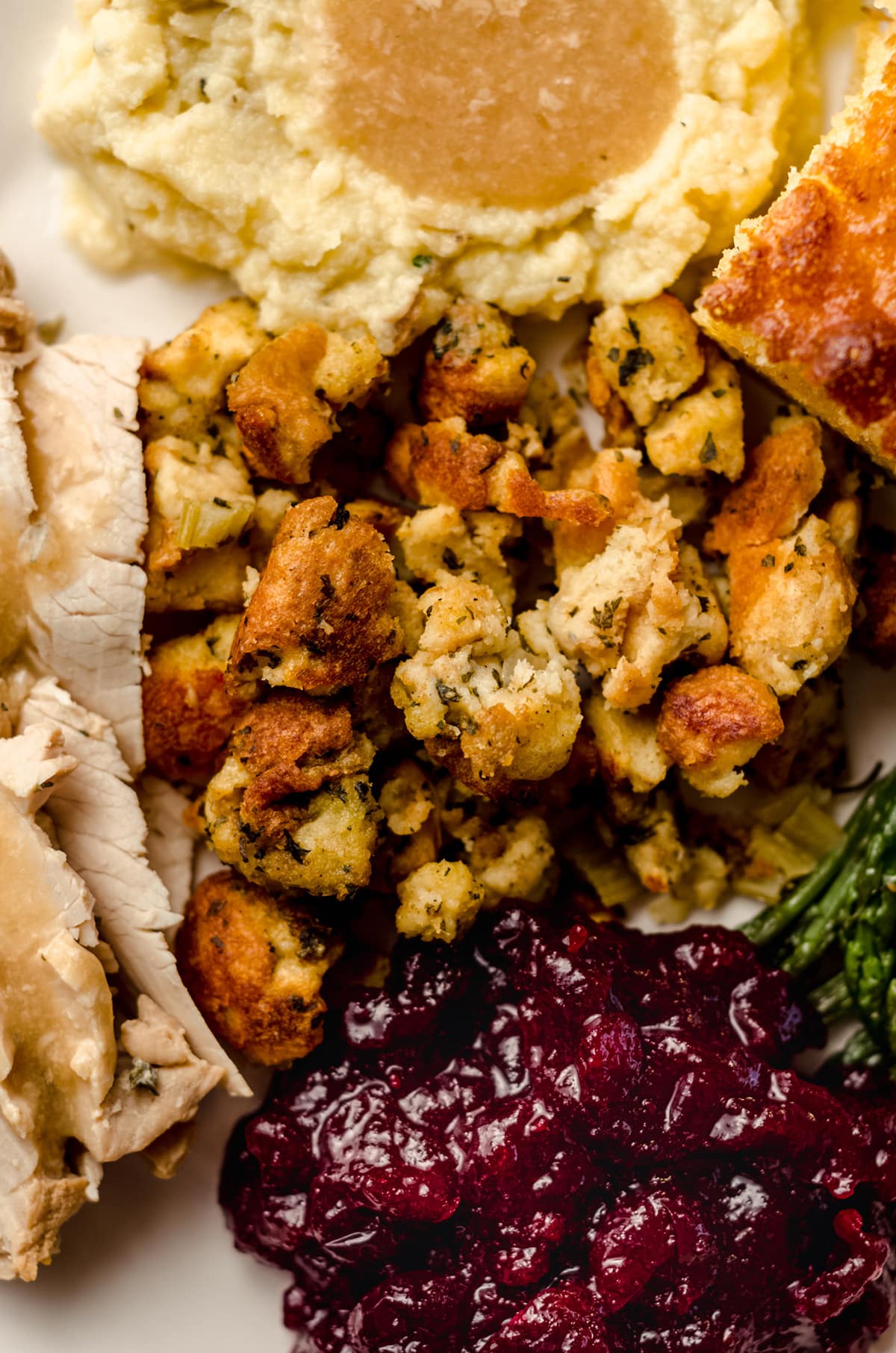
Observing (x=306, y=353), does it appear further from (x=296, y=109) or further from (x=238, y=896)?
(x=238, y=896)

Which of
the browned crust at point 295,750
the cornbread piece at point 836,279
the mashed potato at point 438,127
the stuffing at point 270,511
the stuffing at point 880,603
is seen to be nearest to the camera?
the cornbread piece at point 836,279

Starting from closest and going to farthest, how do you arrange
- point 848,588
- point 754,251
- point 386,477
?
point 754,251, point 848,588, point 386,477

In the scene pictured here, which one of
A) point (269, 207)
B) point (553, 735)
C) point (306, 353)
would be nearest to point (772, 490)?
point (553, 735)

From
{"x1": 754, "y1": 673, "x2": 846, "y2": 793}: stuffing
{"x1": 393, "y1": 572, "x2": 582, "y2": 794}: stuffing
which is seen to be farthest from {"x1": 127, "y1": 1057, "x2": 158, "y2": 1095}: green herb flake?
{"x1": 754, "y1": 673, "x2": 846, "y2": 793}: stuffing

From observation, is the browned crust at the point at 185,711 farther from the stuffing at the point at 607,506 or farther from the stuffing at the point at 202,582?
the stuffing at the point at 607,506

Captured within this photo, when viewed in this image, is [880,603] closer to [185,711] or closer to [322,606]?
[322,606]

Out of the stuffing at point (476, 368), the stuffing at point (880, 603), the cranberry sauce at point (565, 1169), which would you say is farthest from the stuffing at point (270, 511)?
the stuffing at point (880, 603)
